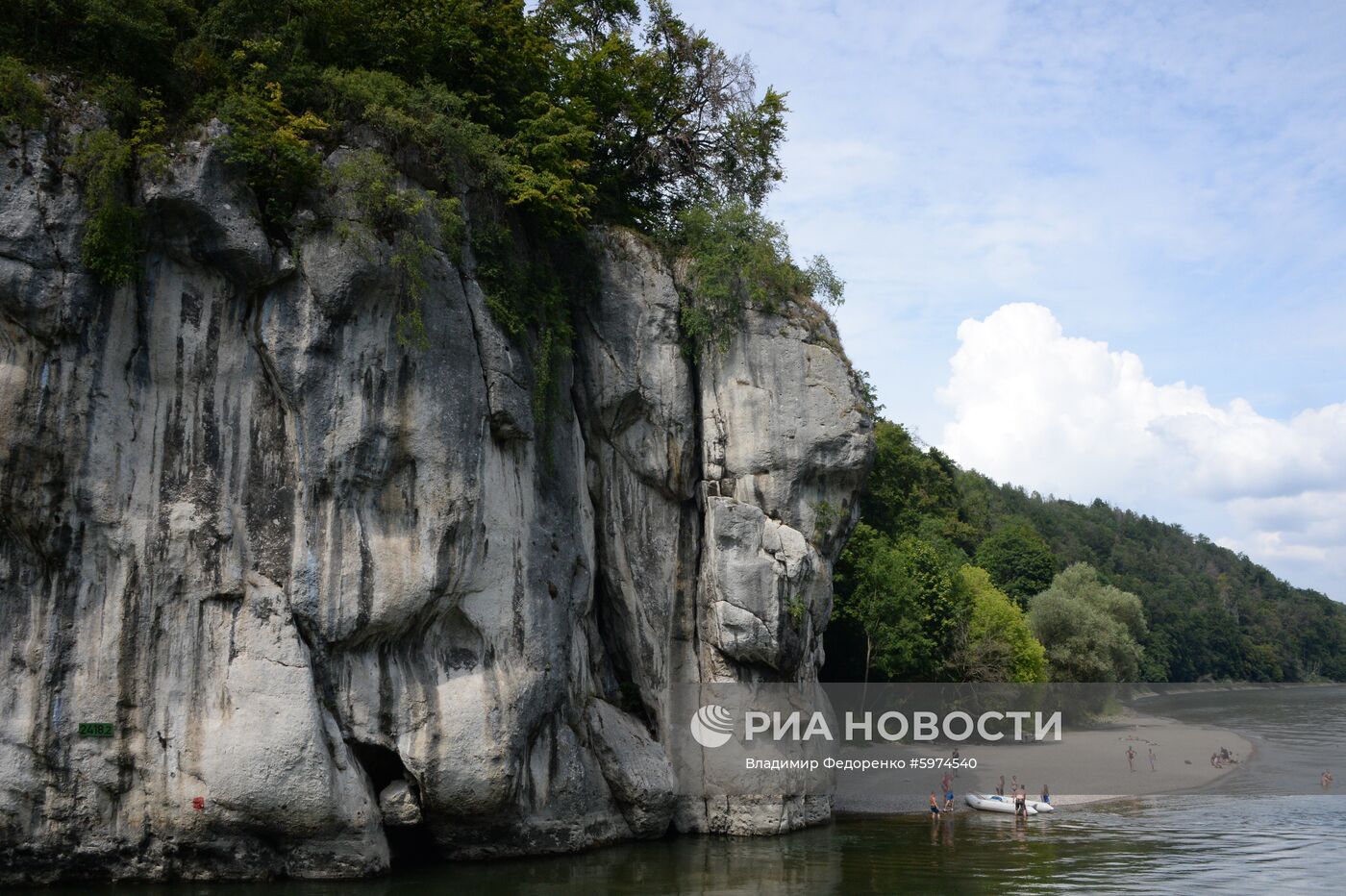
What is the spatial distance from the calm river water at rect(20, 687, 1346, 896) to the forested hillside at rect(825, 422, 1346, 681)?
9.32m

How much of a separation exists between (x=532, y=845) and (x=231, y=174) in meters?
14.6

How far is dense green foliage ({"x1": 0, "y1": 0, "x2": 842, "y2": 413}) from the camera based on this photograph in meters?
20.0

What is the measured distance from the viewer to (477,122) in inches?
974

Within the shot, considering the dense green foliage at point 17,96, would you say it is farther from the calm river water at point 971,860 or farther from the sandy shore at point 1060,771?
the sandy shore at point 1060,771

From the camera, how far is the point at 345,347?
20750mm

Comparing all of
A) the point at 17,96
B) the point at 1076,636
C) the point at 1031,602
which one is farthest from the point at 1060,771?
the point at 17,96

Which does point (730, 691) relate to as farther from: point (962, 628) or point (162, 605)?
point (962, 628)

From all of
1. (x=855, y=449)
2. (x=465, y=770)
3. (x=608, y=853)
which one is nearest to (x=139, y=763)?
(x=465, y=770)

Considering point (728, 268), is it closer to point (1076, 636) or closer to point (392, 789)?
point (392, 789)

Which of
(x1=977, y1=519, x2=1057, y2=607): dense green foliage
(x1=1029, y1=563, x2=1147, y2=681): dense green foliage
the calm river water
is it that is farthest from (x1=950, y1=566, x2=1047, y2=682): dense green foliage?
(x1=977, y1=519, x2=1057, y2=607): dense green foliage

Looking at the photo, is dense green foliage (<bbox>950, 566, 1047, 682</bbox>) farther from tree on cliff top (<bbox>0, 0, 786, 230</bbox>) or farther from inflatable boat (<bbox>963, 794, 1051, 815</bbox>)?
tree on cliff top (<bbox>0, 0, 786, 230</bbox>)

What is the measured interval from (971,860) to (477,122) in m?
20.3

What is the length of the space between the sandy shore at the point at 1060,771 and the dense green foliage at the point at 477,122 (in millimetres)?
16403

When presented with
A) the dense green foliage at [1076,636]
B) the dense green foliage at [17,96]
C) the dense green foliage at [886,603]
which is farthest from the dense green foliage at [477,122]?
the dense green foliage at [1076,636]
